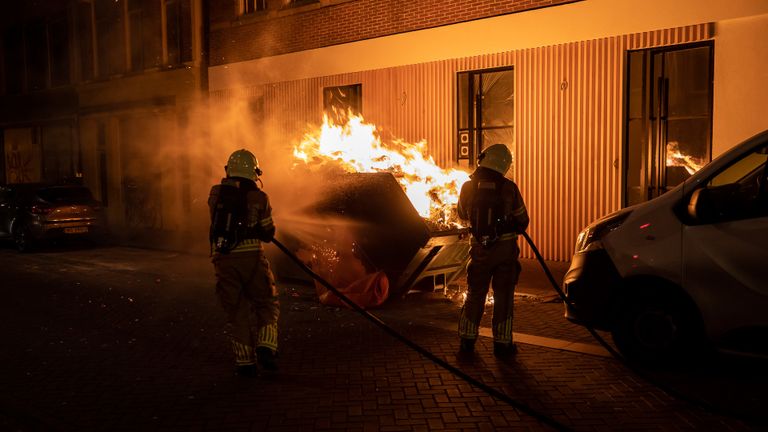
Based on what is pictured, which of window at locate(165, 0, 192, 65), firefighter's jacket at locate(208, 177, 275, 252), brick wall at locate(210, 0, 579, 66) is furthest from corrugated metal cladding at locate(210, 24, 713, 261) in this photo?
window at locate(165, 0, 192, 65)

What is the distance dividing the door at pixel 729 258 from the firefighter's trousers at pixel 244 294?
3.27 meters

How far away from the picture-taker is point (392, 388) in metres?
5.44

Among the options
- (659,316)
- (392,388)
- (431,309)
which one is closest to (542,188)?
(431,309)

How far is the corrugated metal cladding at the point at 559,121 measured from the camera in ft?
36.1

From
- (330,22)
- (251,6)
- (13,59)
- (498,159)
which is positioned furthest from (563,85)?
(13,59)

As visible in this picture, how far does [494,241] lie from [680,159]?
233 inches

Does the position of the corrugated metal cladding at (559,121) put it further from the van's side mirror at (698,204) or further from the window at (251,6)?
the van's side mirror at (698,204)

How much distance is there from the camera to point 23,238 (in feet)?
50.2

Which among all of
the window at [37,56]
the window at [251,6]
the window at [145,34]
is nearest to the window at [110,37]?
the window at [145,34]

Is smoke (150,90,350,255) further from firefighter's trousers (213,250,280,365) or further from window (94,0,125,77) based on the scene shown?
firefighter's trousers (213,250,280,365)

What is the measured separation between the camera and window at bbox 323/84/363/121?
15.2 m

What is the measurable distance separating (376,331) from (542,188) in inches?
220

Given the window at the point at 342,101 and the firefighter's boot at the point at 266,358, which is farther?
the window at the point at 342,101

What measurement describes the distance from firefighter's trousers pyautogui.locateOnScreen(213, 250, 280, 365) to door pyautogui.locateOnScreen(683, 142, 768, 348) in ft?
10.7
